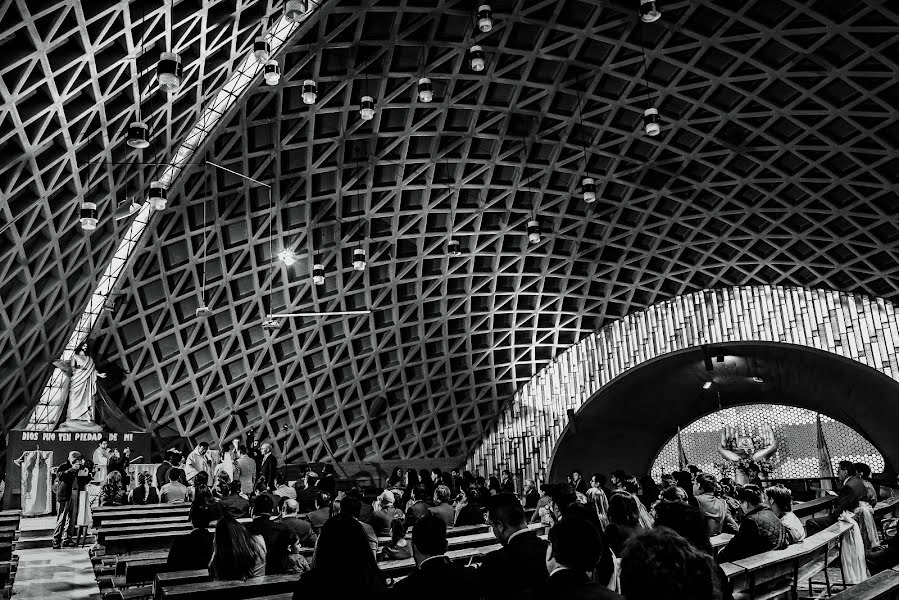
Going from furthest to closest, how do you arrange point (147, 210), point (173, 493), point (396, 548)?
point (147, 210), point (173, 493), point (396, 548)

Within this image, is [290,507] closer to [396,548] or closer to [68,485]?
[396,548]

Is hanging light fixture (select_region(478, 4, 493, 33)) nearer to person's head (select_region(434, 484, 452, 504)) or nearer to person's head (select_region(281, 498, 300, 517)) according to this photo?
person's head (select_region(434, 484, 452, 504))

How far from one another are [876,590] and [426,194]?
25698mm

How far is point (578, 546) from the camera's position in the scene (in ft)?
12.1

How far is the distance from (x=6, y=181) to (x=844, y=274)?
28.3 m

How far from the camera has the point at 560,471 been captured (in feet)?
115

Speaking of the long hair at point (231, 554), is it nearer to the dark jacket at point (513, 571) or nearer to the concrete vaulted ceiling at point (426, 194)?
the dark jacket at point (513, 571)

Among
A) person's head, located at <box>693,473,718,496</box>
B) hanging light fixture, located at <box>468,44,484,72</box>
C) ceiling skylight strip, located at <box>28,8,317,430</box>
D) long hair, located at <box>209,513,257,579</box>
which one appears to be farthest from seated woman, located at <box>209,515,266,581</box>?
ceiling skylight strip, located at <box>28,8,317,430</box>

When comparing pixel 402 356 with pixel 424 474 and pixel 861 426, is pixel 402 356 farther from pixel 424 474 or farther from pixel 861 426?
pixel 861 426

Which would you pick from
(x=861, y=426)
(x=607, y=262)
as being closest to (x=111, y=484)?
(x=607, y=262)

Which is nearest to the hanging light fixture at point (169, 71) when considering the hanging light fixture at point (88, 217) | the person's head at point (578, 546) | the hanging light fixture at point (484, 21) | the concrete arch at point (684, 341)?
Result: the hanging light fixture at point (88, 217)

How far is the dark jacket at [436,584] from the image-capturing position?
4344 mm

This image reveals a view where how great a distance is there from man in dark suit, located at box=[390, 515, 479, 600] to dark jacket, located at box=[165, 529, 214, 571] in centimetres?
393

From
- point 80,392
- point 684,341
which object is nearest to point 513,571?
point 80,392
